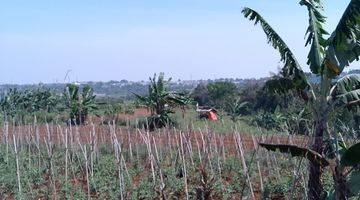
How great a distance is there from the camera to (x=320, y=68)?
6.71m

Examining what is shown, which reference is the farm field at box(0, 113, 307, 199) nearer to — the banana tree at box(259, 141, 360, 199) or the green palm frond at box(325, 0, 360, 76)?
the banana tree at box(259, 141, 360, 199)

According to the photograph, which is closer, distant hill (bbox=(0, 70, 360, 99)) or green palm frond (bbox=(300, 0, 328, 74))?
green palm frond (bbox=(300, 0, 328, 74))

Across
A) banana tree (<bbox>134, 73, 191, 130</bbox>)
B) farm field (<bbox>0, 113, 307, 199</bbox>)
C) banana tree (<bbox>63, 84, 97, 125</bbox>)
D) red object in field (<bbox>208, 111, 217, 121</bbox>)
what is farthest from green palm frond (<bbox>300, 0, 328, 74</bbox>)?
red object in field (<bbox>208, 111, 217, 121</bbox>)

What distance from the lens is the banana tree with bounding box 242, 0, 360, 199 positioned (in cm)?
652

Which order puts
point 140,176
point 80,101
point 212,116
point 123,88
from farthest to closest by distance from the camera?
point 123,88 → point 212,116 → point 80,101 → point 140,176

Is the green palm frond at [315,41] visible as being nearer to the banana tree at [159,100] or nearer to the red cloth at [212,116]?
the banana tree at [159,100]

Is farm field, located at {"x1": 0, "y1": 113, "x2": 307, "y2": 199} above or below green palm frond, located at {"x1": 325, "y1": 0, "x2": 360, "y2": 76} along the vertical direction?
below

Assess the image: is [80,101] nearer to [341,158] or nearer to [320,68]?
[320,68]

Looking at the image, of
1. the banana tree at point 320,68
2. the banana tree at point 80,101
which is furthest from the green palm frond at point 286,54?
the banana tree at point 80,101

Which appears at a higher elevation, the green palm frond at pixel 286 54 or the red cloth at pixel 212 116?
the green palm frond at pixel 286 54

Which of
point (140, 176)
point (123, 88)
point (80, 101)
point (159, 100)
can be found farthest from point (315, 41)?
point (123, 88)

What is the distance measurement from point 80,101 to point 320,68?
18.5 m

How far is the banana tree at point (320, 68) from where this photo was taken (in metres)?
6.52

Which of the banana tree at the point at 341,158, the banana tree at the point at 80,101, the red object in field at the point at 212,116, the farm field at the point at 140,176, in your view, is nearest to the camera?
the banana tree at the point at 341,158
